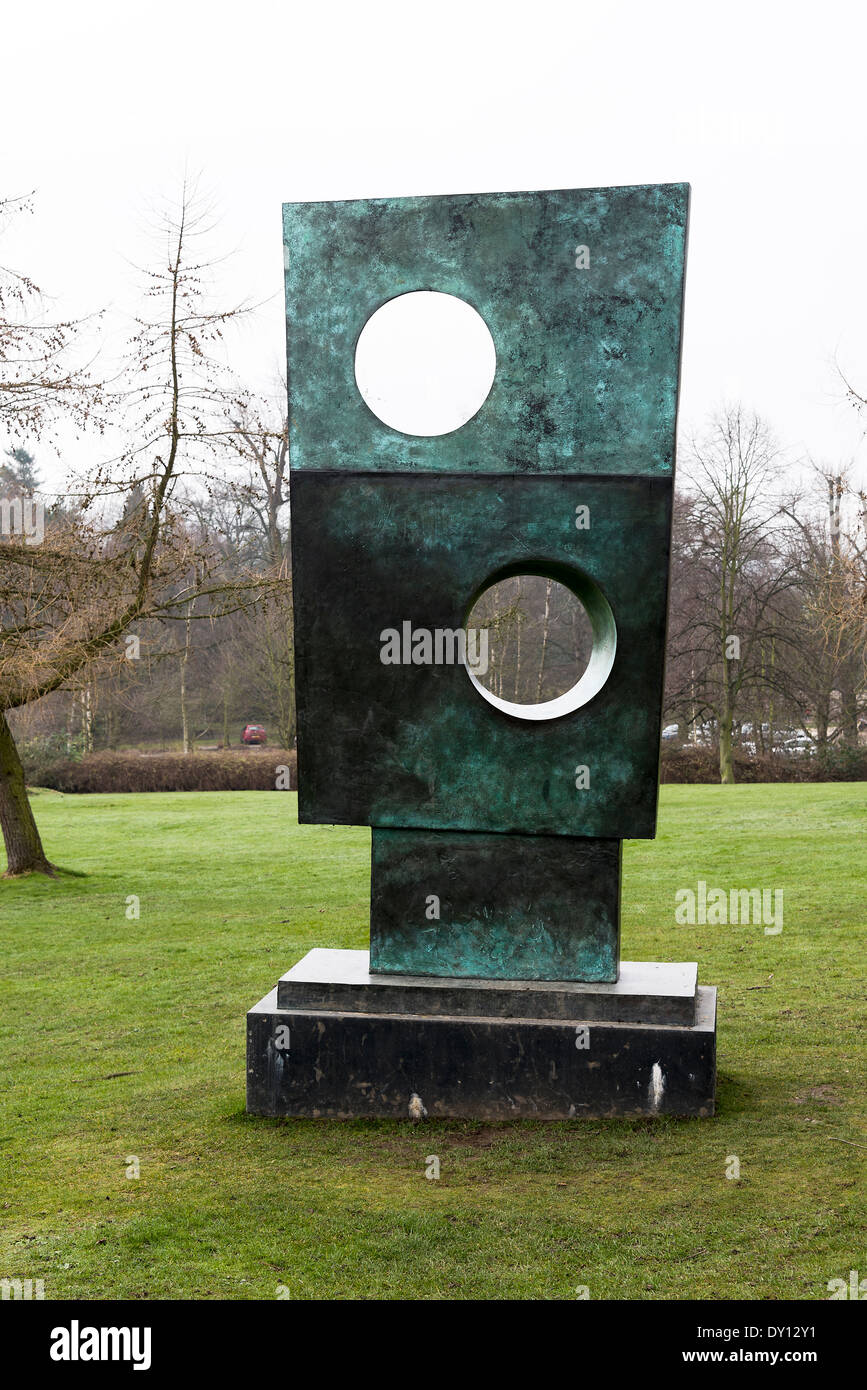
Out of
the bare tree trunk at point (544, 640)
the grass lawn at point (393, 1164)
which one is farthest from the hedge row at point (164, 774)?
the grass lawn at point (393, 1164)

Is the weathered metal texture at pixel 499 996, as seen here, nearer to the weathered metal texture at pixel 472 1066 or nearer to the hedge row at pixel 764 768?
the weathered metal texture at pixel 472 1066

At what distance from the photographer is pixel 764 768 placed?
29.6 metres

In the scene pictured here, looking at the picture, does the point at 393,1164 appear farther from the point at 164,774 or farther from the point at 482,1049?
the point at 164,774

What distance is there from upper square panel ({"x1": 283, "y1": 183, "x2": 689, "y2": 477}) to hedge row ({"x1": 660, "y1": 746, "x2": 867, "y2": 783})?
2320cm

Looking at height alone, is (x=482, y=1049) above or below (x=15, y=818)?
above

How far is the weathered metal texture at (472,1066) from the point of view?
6.20m

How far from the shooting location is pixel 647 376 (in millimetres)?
6211

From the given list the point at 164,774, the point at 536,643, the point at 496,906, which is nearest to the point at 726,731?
the point at 536,643

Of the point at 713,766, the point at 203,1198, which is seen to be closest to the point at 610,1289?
the point at 203,1198

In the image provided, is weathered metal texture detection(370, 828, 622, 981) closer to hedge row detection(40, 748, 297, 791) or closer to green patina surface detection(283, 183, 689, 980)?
green patina surface detection(283, 183, 689, 980)

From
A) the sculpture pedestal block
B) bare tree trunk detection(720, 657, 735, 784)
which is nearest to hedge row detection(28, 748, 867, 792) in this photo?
bare tree trunk detection(720, 657, 735, 784)

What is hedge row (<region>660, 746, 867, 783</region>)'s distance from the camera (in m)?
29.2

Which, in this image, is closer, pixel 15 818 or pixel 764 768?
pixel 15 818

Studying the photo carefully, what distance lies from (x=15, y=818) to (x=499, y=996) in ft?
33.1
